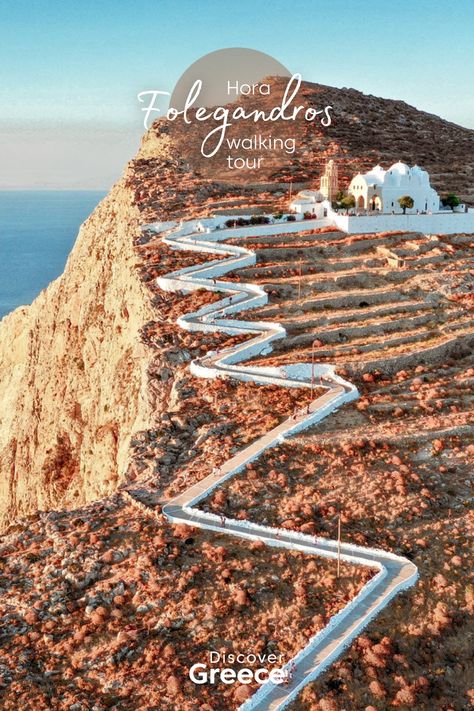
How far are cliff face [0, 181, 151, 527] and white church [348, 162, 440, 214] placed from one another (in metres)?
19.4

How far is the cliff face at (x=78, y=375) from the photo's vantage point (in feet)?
140

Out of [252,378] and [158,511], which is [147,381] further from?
[158,511]

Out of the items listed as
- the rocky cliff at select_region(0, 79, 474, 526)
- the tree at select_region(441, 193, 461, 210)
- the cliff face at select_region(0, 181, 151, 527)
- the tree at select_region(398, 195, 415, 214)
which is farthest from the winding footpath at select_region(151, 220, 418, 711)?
the tree at select_region(441, 193, 461, 210)

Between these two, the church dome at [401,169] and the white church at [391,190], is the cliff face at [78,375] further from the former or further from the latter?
the church dome at [401,169]

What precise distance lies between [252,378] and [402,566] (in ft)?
44.6

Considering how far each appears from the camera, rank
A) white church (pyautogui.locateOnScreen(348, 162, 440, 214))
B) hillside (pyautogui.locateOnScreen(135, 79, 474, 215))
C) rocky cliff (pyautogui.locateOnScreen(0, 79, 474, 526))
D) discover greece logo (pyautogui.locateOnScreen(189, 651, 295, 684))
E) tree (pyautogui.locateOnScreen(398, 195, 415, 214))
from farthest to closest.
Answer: hillside (pyautogui.locateOnScreen(135, 79, 474, 215)), white church (pyautogui.locateOnScreen(348, 162, 440, 214)), tree (pyautogui.locateOnScreen(398, 195, 415, 214)), rocky cliff (pyautogui.locateOnScreen(0, 79, 474, 526)), discover greece logo (pyautogui.locateOnScreen(189, 651, 295, 684))

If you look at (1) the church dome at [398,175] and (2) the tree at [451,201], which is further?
(2) the tree at [451,201]

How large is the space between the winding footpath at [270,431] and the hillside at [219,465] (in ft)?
1.36

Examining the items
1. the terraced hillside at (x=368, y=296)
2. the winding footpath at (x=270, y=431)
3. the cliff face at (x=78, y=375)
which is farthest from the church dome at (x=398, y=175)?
the cliff face at (x=78, y=375)

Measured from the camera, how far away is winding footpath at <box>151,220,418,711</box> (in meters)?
20.7

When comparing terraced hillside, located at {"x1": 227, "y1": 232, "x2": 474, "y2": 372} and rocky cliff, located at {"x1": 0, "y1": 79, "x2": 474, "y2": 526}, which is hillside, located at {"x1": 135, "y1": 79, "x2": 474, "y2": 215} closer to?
rocky cliff, located at {"x1": 0, "y1": 79, "x2": 474, "y2": 526}

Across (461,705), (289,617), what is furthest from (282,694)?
(461,705)

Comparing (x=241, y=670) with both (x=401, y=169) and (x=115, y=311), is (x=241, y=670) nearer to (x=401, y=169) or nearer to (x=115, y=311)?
(x=115, y=311)

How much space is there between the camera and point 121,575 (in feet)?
76.9
